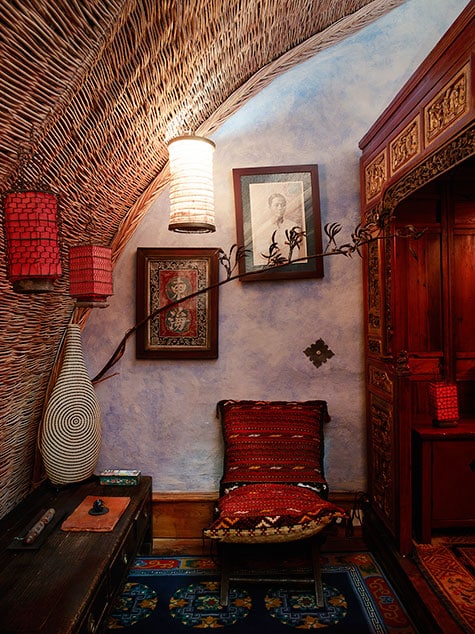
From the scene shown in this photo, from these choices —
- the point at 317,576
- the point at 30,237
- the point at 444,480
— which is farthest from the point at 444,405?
the point at 30,237

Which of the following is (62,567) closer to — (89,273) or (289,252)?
(89,273)

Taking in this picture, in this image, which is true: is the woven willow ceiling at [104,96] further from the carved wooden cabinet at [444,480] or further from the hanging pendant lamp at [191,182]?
the carved wooden cabinet at [444,480]

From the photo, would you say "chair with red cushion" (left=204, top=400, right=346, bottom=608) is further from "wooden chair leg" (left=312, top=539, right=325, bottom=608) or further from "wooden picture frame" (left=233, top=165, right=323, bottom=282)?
"wooden picture frame" (left=233, top=165, right=323, bottom=282)

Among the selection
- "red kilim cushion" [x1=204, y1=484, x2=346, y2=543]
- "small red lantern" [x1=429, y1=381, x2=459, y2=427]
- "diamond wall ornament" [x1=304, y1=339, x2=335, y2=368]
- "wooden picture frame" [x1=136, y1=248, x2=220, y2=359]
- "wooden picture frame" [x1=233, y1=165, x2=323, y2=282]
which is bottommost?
"red kilim cushion" [x1=204, y1=484, x2=346, y2=543]

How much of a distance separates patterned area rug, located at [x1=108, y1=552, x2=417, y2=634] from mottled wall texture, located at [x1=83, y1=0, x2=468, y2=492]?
58 centimetres

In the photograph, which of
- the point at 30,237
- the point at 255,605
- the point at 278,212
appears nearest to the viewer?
the point at 30,237

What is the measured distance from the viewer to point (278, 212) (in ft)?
10.2

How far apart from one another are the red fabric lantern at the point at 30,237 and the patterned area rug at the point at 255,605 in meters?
1.64

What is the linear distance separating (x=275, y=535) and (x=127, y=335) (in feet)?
4.67

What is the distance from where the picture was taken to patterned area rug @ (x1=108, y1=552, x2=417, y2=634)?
7.43ft

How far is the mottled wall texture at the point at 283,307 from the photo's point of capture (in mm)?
3150

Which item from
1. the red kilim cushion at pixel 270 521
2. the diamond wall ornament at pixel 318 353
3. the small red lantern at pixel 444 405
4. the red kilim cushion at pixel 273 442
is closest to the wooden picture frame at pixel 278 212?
the diamond wall ornament at pixel 318 353

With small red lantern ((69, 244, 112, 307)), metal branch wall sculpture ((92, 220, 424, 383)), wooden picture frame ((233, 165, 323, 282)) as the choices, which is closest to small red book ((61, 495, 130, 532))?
metal branch wall sculpture ((92, 220, 424, 383))

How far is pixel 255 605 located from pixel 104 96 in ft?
7.77
